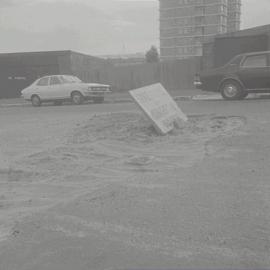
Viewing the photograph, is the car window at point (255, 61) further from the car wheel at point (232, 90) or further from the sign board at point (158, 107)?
the sign board at point (158, 107)

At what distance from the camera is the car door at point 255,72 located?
18641 millimetres

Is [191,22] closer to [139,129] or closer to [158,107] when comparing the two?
[158,107]

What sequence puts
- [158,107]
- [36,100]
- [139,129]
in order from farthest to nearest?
1. [36,100]
2. [158,107]
3. [139,129]

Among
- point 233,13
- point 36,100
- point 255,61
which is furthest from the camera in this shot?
point 233,13

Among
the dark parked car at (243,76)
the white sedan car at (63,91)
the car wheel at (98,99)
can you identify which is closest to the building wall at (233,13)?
the car wheel at (98,99)

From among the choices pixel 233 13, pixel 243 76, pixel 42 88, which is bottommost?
pixel 42 88

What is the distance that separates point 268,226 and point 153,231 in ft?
3.48

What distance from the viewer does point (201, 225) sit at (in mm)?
5004

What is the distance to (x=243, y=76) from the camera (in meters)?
18.8

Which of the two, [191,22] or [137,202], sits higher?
[191,22]

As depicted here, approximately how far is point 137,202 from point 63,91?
19390 millimetres

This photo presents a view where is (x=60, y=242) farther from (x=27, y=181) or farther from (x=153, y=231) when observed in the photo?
(x=27, y=181)

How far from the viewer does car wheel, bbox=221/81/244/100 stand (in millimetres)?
19094

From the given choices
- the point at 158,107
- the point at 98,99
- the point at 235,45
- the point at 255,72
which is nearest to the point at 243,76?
the point at 255,72
